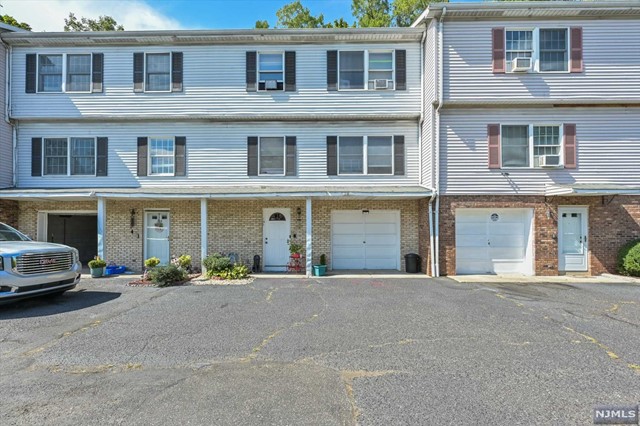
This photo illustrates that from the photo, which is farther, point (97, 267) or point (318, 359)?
point (97, 267)

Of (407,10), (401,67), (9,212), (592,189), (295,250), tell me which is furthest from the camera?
(407,10)

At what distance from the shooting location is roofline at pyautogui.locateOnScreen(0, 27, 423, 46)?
40.1ft

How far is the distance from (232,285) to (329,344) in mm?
5498

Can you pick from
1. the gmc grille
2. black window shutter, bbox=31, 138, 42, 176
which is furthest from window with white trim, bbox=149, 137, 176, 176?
the gmc grille

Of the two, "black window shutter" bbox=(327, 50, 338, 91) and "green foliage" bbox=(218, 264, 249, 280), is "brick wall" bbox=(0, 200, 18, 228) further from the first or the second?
"black window shutter" bbox=(327, 50, 338, 91)

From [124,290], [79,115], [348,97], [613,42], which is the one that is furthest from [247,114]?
[613,42]

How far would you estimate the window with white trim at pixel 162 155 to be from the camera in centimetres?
1271

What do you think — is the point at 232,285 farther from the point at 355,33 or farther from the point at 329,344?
the point at 355,33

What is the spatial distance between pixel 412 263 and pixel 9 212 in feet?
47.2

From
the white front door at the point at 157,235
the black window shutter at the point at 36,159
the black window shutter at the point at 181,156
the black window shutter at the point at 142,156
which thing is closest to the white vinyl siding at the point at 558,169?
the black window shutter at the point at 181,156

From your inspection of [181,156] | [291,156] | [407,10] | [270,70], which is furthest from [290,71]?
[407,10]

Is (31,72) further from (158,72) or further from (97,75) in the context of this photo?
(158,72)

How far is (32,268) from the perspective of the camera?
23.4ft

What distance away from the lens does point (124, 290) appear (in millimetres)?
9234
